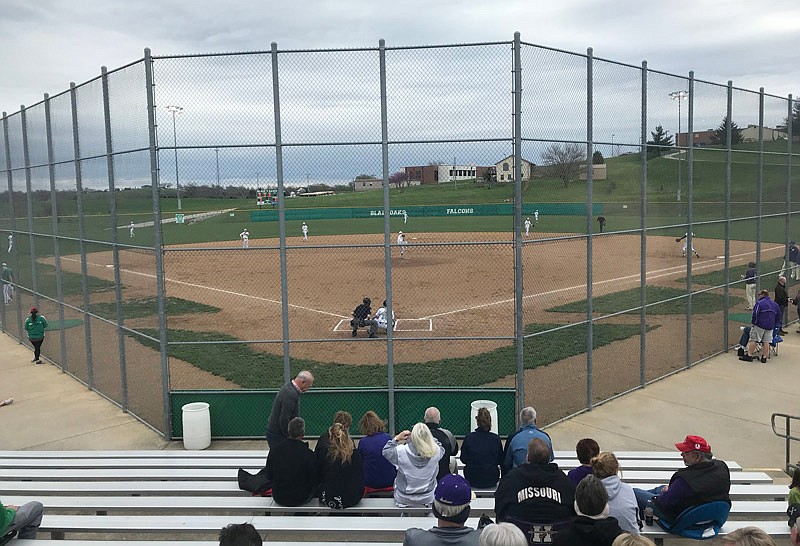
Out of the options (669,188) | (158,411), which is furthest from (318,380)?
(669,188)

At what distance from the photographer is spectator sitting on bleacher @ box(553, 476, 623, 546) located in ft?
13.5

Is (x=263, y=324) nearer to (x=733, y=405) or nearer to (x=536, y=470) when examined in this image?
(x=733, y=405)

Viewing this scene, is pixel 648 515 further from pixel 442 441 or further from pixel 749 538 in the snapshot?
pixel 749 538

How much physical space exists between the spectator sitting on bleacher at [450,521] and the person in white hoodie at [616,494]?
1283 millimetres

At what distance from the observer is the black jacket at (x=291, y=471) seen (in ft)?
19.3

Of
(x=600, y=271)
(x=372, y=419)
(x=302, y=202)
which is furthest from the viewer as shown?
(x=600, y=271)

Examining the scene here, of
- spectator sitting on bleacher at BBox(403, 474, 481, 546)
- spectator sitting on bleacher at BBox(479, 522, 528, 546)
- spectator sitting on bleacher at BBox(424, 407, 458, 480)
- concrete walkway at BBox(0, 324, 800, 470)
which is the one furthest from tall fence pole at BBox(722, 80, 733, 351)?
spectator sitting on bleacher at BBox(479, 522, 528, 546)

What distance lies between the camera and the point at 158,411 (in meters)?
11.1

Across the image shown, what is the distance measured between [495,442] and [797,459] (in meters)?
5.62

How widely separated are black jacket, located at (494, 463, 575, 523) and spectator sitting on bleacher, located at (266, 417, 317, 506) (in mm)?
1977

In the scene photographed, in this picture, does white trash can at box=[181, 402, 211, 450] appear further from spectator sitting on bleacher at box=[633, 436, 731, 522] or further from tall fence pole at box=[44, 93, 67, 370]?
spectator sitting on bleacher at box=[633, 436, 731, 522]

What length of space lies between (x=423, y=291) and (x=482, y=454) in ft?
60.4

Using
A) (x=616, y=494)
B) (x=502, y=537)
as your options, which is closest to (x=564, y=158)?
(x=616, y=494)

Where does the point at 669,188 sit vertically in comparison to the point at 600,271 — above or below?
above
